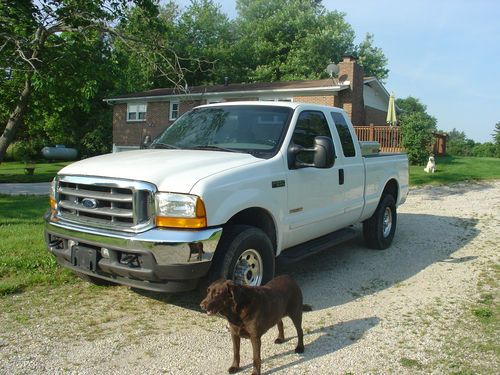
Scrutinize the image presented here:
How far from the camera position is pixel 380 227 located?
24.5 ft

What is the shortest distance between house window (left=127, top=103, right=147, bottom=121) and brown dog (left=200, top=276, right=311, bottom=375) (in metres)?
28.3

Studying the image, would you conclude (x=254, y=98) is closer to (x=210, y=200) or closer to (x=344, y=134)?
(x=344, y=134)

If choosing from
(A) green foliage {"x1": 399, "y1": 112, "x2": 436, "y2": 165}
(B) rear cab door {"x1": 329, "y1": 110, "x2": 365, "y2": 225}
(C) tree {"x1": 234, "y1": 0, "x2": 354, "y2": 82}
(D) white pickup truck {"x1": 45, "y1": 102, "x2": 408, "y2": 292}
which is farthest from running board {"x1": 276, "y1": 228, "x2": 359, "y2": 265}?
(C) tree {"x1": 234, "y1": 0, "x2": 354, "y2": 82}

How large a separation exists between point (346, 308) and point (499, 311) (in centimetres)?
160

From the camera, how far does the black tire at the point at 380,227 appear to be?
7.41m

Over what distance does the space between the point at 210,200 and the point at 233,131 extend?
159cm

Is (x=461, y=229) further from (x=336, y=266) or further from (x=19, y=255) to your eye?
(x=19, y=255)

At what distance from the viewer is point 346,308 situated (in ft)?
16.5

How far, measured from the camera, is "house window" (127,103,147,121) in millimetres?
30797

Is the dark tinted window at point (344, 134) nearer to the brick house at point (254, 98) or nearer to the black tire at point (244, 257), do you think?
the black tire at point (244, 257)

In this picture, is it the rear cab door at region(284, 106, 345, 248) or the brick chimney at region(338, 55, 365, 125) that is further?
the brick chimney at region(338, 55, 365, 125)

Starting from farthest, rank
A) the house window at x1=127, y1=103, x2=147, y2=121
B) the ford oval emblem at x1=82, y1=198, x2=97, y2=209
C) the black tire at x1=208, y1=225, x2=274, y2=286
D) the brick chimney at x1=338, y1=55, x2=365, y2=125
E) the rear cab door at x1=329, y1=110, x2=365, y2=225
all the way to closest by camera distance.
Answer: the house window at x1=127, y1=103, x2=147, y2=121, the brick chimney at x1=338, y1=55, x2=365, y2=125, the rear cab door at x1=329, y1=110, x2=365, y2=225, the ford oval emblem at x1=82, y1=198, x2=97, y2=209, the black tire at x1=208, y1=225, x2=274, y2=286

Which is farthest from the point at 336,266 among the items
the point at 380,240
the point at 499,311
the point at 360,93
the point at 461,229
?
the point at 360,93

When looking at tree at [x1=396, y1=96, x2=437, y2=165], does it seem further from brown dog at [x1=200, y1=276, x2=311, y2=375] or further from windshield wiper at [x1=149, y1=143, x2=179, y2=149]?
brown dog at [x1=200, y1=276, x2=311, y2=375]
